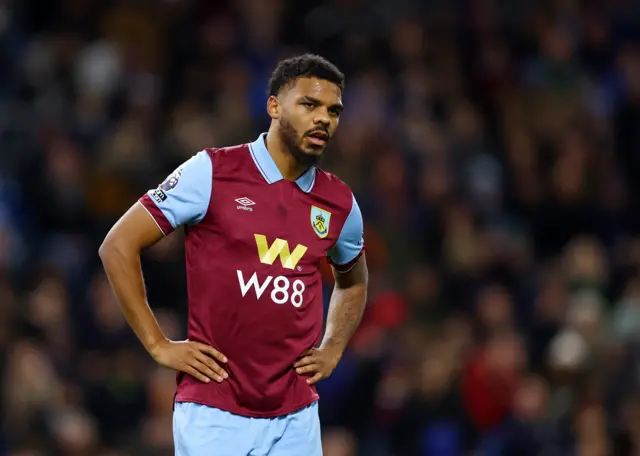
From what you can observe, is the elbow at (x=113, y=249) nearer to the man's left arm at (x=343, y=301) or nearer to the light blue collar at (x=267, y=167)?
the light blue collar at (x=267, y=167)

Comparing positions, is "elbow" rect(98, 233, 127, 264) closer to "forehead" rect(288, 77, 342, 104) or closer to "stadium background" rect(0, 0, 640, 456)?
"forehead" rect(288, 77, 342, 104)

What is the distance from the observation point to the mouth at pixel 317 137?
5.30 m

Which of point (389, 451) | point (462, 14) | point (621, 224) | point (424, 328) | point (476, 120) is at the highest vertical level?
point (462, 14)

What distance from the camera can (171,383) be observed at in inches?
379

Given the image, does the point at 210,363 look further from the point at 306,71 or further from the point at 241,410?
the point at 306,71

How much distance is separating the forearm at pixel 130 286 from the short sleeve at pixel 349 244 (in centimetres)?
96

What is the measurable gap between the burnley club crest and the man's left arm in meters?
0.14

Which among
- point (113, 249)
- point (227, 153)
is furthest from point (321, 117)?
point (113, 249)

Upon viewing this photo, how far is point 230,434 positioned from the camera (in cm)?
516

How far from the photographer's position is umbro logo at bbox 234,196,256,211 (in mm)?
5250

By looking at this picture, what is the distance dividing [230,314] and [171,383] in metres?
4.58

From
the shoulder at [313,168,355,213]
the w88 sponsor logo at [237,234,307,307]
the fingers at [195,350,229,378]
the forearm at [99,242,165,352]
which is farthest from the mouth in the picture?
the fingers at [195,350,229,378]

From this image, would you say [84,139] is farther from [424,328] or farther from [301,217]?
[301,217]

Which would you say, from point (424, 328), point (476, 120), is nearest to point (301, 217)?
point (424, 328)
